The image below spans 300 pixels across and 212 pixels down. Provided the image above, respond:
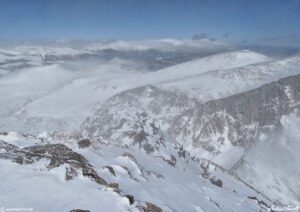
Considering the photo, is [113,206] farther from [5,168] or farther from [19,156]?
[19,156]

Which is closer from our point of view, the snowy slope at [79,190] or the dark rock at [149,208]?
the snowy slope at [79,190]

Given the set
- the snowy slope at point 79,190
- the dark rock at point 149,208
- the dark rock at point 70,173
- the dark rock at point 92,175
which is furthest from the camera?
the dark rock at point 92,175

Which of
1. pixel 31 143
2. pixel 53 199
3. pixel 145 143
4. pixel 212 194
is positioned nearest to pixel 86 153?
pixel 31 143

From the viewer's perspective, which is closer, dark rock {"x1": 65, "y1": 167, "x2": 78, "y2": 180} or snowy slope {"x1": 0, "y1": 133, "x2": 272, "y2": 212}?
snowy slope {"x1": 0, "y1": 133, "x2": 272, "y2": 212}

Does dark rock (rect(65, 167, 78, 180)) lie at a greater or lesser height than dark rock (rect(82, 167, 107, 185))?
greater

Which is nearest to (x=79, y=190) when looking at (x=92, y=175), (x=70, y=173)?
(x=70, y=173)

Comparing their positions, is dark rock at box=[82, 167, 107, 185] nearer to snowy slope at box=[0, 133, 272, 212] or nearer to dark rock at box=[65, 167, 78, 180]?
snowy slope at box=[0, 133, 272, 212]

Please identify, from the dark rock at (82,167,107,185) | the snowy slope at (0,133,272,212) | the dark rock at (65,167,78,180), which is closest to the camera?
the snowy slope at (0,133,272,212)

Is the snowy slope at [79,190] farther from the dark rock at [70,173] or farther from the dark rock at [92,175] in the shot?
the dark rock at [92,175]

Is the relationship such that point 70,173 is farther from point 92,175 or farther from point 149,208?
point 149,208

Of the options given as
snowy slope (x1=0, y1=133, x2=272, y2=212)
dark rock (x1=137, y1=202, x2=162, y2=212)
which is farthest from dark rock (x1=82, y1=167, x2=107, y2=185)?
dark rock (x1=137, y1=202, x2=162, y2=212)

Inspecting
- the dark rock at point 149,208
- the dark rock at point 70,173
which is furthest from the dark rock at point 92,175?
the dark rock at point 149,208
